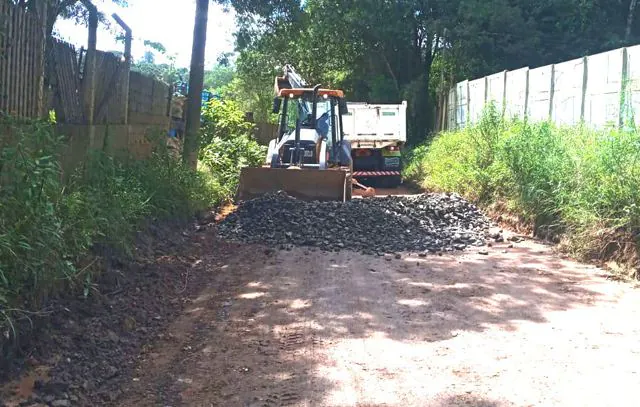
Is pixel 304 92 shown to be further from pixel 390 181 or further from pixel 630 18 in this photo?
pixel 630 18

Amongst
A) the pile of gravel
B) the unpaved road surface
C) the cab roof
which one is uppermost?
the cab roof

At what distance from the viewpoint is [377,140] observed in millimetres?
18906

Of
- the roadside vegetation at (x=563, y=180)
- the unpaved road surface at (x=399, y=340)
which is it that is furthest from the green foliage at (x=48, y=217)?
the roadside vegetation at (x=563, y=180)

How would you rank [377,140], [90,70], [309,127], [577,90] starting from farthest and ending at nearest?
[377,140], [309,127], [577,90], [90,70]

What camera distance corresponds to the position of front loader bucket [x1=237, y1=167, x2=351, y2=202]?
483 inches

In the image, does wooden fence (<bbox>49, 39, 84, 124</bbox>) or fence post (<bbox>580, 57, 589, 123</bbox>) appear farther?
fence post (<bbox>580, 57, 589, 123</bbox>)

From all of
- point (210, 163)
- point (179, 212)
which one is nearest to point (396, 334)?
point (179, 212)

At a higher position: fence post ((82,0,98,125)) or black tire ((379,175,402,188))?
fence post ((82,0,98,125))

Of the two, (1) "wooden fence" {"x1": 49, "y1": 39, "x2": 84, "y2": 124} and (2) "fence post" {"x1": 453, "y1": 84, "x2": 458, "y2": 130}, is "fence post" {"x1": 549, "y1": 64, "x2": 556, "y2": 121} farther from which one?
(1) "wooden fence" {"x1": 49, "y1": 39, "x2": 84, "y2": 124}

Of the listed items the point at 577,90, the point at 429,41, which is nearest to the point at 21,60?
the point at 577,90

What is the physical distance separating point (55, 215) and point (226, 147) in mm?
11152

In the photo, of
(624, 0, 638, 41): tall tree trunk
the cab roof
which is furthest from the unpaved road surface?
(624, 0, 638, 41): tall tree trunk

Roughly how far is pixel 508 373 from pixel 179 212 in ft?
21.5

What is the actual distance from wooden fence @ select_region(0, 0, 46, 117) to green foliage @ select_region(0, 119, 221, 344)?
0.79m
